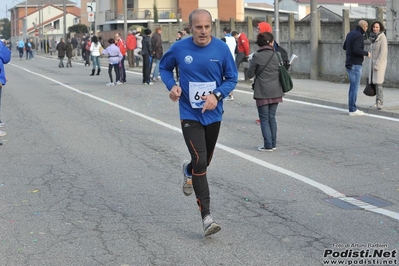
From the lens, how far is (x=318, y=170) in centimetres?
948

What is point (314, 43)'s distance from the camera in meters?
23.9

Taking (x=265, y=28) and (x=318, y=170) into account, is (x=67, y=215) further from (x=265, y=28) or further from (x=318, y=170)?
(x=265, y=28)

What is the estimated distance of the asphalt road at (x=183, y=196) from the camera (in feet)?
19.8

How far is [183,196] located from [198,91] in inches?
76.1

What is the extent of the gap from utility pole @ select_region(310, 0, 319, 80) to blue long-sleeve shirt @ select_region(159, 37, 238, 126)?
17116mm

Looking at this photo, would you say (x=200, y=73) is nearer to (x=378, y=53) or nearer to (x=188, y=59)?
(x=188, y=59)

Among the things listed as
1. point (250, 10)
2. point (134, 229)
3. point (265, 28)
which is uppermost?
point (250, 10)

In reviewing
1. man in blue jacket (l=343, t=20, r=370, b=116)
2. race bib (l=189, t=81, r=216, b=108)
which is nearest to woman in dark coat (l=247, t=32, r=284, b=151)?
man in blue jacket (l=343, t=20, r=370, b=116)

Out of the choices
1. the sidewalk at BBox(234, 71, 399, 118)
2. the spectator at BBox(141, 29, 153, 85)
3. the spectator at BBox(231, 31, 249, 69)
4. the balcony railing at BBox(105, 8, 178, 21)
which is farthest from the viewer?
the balcony railing at BBox(105, 8, 178, 21)

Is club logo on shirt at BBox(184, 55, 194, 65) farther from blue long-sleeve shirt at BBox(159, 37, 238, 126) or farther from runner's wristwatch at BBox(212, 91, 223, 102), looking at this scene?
runner's wristwatch at BBox(212, 91, 223, 102)

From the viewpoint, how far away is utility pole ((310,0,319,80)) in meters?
23.2

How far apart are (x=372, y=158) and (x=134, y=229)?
4.64 metres

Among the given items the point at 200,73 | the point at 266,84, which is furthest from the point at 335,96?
the point at 200,73

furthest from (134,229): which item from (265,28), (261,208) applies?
(265,28)
